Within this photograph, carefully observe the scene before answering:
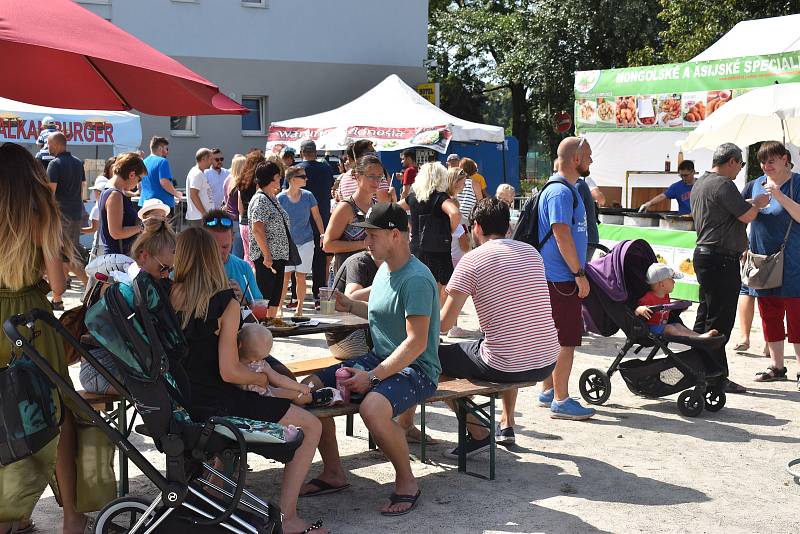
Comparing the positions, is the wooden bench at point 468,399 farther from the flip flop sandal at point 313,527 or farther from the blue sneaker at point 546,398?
the blue sneaker at point 546,398

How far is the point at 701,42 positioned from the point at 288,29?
36.3 feet

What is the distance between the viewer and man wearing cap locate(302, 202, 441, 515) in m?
5.05

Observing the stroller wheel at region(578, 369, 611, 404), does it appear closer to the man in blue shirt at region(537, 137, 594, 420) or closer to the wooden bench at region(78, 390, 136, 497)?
the man in blue shirt at region(537, 137, 594, 420)

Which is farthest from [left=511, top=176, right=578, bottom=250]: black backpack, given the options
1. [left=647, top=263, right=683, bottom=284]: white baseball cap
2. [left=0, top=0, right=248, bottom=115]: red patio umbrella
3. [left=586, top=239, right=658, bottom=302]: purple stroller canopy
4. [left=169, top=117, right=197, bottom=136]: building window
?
[left=169, top=117, right=197, bottom=136]: building window

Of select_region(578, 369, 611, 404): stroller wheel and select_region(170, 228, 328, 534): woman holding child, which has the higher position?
select_region(170, 228, 328, 534): woman holding child

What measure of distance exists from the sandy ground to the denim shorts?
580mm

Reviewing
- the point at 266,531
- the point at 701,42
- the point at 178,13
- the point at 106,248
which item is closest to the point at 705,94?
the point at 106,248

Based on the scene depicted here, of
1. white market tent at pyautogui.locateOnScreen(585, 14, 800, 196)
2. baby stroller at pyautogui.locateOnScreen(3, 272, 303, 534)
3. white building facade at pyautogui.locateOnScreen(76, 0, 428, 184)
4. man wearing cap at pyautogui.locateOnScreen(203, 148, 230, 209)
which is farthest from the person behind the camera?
white building facade at pyautogui.locateOnScreen(76, 0, 428, 184)

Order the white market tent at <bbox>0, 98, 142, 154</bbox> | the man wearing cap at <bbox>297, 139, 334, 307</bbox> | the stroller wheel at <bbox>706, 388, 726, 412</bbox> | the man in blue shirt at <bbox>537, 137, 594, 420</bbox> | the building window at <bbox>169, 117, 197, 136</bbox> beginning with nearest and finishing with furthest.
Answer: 1. the man in blue shirt at <bbox>537, 137, 594, 420</bbox>
2. the stroller wheel at <bbox>706, 388, 726, 412</bbox>
3. the man wearing cap at <bbox>297, 139, 334, 307</bbox>
4. the white market tent at <bbox>0, 98, 142, 154</bbox>
5. the building window at <bbox>169, 117, 197, 136</bbox>

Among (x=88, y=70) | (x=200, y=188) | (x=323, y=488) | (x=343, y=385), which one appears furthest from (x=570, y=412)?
(x=200, y=188)

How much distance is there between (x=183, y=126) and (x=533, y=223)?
21266 mm

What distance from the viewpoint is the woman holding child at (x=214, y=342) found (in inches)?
175

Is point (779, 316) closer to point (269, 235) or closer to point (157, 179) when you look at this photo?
point (269, 235)

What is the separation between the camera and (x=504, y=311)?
5.71m
